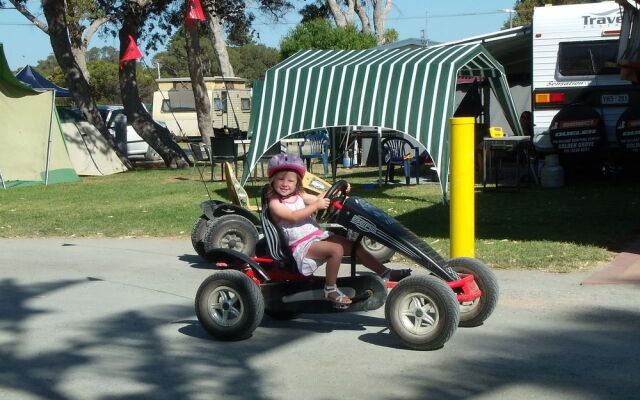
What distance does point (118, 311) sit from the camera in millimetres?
7398

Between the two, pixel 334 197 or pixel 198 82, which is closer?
pixel 334 197

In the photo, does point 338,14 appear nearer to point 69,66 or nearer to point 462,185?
point 69,66

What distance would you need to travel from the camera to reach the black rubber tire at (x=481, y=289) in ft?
20.4

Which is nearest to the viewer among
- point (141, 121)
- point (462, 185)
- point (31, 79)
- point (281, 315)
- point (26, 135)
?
point (281, 315)

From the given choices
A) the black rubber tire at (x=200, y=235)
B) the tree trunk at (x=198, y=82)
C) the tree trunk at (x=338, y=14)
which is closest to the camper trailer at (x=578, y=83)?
the black rubber tire at (x=200, y=235)

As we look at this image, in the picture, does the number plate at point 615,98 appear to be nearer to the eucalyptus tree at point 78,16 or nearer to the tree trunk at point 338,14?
the eucalyptus tree at point 78,16

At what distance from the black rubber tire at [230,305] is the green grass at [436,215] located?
3.28m

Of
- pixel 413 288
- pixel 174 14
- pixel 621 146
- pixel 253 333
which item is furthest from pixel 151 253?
pixel 174 14

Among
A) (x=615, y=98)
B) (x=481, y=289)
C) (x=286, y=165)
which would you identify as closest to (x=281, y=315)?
(x=286, y=165)

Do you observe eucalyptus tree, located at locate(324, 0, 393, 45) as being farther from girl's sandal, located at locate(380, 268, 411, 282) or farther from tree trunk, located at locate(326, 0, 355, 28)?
girl's sandal, located at locate(380, 268, 411, 282)

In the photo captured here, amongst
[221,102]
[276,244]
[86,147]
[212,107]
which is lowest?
[276,244]

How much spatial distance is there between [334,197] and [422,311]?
1084 millimetres

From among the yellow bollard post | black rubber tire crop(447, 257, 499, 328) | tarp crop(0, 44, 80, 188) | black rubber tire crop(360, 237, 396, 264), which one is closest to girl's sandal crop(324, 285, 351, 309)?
black rubber tire crop(447, 257, 499, 328)

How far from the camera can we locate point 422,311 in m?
5.85
